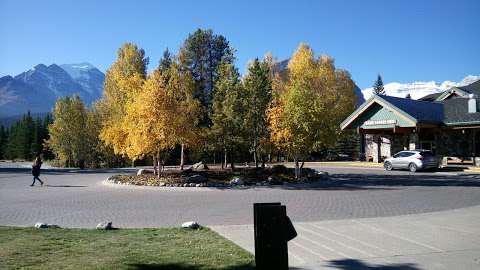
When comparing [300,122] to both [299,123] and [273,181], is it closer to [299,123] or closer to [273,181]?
[299,123]

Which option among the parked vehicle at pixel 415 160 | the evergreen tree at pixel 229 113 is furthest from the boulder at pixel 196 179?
the parked vehicle at pixel 415 160

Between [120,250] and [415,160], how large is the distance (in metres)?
27.5

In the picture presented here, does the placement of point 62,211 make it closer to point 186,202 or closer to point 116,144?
point 186,202

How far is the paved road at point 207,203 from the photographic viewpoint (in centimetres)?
1208

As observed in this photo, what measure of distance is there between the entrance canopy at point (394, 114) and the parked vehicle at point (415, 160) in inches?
116

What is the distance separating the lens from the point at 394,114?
35.8 meters

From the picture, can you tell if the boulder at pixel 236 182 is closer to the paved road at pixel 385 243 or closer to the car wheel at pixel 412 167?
the paved road at pixel 385 243

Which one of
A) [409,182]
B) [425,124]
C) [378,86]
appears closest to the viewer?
[409,182]

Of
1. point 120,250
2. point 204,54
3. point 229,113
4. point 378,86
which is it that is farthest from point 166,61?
point 378,86

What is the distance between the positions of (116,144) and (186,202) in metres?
9.76

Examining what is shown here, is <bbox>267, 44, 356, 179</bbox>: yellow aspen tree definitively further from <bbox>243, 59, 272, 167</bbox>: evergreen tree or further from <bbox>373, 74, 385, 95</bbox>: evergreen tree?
<bbox>373, 74, 385, 95</bbox>: evergreen tree

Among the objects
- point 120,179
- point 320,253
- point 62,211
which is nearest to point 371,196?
point 320,253

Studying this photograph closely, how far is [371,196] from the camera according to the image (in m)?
16.7

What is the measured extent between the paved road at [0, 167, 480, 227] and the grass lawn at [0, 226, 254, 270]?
5.88 feet
